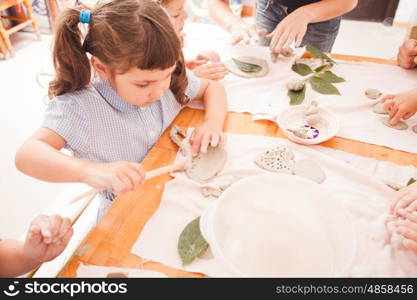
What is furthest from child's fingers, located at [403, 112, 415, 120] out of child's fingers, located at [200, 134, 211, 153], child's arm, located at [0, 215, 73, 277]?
child's arm, located at [0, 215, 73, 277]

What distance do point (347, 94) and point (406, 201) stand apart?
0.49 meters

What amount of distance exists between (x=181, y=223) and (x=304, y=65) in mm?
812

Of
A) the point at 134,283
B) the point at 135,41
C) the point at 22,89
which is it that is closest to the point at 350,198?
the point at 134,283

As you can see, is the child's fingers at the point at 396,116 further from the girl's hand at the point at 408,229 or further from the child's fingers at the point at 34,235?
the child's fingers at the point at 34,235

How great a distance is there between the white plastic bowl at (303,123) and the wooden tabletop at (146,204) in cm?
2

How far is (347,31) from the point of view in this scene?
10.8ft

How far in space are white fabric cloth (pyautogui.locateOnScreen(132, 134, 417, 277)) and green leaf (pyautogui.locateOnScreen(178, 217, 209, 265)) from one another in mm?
12

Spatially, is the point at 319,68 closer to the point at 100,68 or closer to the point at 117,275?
the point at 100,68

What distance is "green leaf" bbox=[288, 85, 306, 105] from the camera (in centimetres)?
108

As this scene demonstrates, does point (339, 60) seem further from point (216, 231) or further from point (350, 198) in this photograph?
point (216, 231)

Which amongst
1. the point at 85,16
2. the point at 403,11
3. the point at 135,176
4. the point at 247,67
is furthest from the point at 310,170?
the point at 403,11

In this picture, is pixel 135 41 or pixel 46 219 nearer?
pixel 46 219

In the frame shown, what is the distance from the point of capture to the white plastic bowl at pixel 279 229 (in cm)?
59

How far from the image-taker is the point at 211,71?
1.21m
